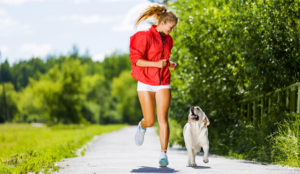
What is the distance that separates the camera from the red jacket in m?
6.11

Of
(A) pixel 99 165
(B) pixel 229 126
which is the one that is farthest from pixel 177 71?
(A) pixel 99 165

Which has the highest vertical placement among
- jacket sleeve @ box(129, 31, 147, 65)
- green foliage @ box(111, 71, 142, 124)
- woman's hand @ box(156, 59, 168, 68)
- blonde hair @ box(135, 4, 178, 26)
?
blonde hair @ box(135, 4, 178, 26)

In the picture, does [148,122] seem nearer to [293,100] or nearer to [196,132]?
[196,132]

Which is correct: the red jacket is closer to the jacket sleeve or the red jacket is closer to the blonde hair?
the jacket sleeve

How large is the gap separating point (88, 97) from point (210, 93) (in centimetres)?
7343

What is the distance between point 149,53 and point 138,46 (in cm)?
19

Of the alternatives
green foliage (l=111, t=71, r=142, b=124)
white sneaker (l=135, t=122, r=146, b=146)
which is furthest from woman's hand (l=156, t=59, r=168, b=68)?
green foliage (l=111, t=71, r=142, b=124)

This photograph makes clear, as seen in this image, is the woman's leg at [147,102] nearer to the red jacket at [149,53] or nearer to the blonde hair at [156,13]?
the red jacket at [149,53]

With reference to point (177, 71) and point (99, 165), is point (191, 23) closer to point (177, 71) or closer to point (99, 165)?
point (177, 71)

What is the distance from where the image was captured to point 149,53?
6.16 meters

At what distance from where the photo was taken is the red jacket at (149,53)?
6.11 m

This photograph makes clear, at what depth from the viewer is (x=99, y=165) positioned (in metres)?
6.93

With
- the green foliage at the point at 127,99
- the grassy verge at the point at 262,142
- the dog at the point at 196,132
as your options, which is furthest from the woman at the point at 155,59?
the green foliage at the point at 127,99

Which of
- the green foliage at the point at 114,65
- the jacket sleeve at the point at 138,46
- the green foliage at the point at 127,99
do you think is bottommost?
the green foliage at the point at 127,99
